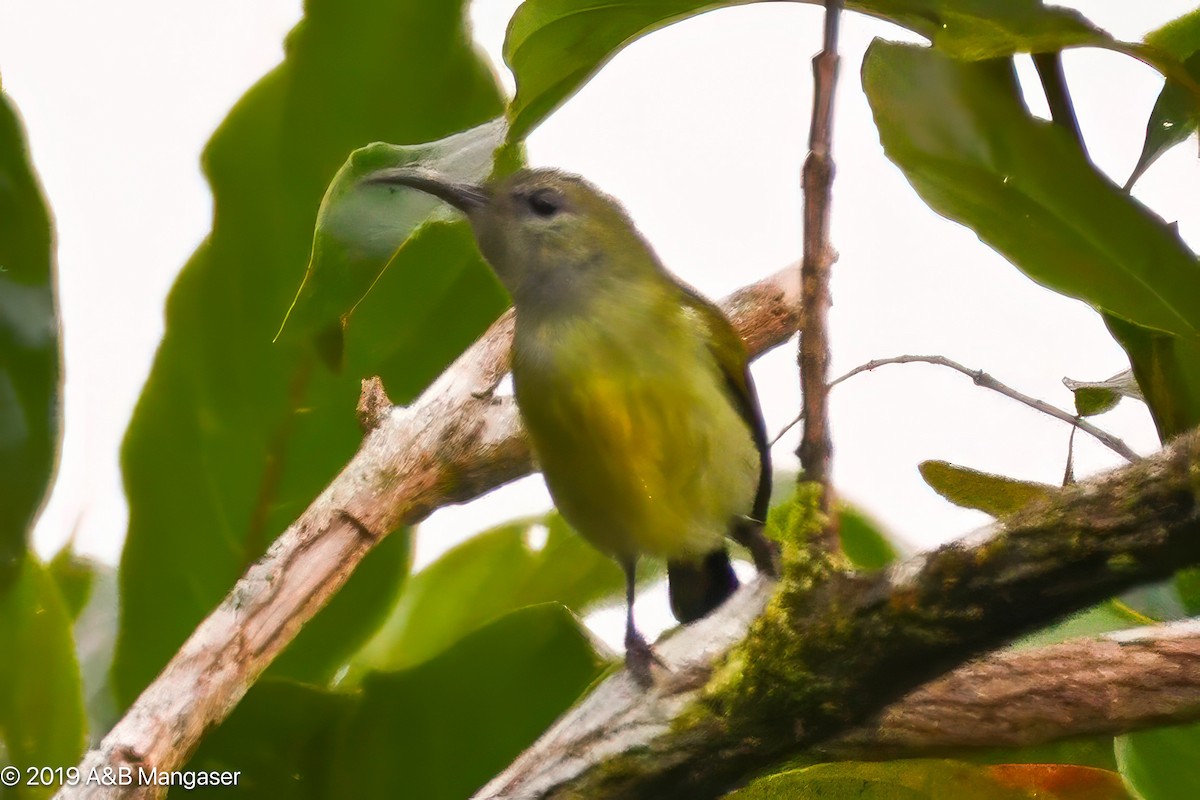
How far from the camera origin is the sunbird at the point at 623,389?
4.66 ft

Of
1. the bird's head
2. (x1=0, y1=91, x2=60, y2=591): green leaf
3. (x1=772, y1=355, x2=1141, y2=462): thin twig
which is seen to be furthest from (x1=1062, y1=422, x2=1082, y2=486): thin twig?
(x1=0, y1=91, x2=60, y2=591): green leaf

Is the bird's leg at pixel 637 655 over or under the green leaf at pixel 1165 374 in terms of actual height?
under

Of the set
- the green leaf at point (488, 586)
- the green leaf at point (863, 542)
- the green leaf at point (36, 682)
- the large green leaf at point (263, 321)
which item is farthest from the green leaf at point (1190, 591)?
the green leaf at point (36, 682)

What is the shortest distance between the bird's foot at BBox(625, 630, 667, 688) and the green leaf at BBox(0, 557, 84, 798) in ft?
2.89

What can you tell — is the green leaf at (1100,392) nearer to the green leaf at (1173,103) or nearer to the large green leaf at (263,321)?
the green leaf at (1173,103)

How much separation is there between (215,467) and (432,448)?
398 millimetres

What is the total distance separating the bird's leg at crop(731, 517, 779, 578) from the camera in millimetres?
1097

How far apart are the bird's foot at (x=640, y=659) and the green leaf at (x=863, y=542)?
0.49 meters

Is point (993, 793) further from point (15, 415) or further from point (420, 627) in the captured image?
point (15, 415)

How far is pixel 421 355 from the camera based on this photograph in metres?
1.93

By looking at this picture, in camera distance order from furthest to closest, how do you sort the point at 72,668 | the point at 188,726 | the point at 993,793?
the point at 72,668 < the point at 188,726 < the point at 993,793

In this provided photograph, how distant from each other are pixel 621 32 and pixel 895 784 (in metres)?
0.86

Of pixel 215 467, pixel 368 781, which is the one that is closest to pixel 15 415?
pixel 215 467

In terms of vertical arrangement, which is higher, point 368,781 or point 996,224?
point 996,224
